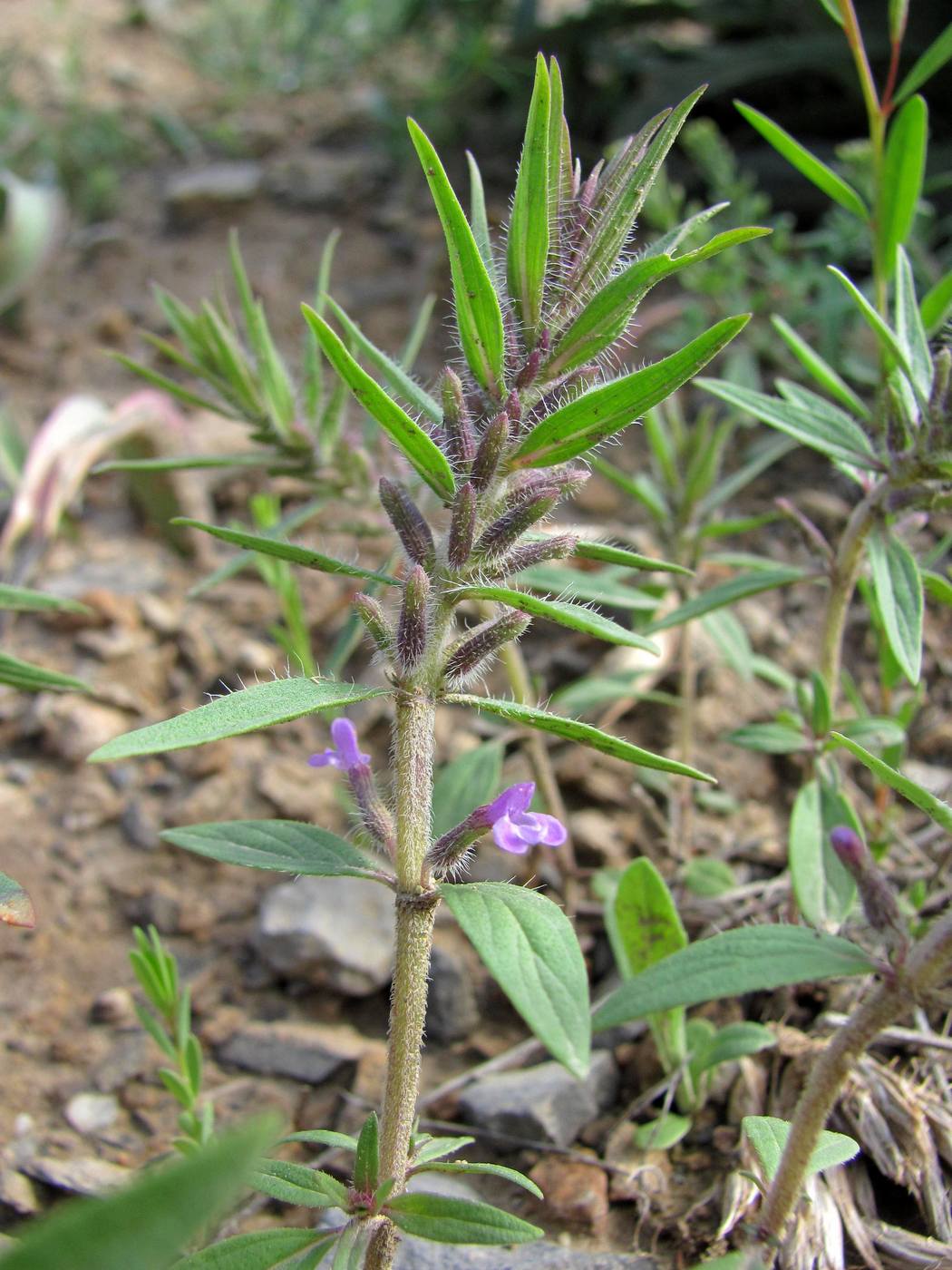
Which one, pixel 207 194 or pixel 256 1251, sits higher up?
pixel 207 194

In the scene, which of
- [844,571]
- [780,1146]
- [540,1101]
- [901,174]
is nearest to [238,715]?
[780,1146]

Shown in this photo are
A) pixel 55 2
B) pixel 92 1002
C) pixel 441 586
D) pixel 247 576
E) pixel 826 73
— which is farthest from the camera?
pixel 55 2

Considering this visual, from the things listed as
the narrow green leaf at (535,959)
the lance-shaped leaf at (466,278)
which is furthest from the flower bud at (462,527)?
the narrow green leaf at (535,959)

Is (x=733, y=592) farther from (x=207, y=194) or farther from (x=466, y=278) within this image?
(x=207, y=194)

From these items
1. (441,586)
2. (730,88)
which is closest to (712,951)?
(441,586)

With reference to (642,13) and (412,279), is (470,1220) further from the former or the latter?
(642,13)

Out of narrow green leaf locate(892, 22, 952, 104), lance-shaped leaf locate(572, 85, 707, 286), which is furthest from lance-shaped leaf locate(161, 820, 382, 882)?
narrow green leaf locate(892, 22, 952, 104)
